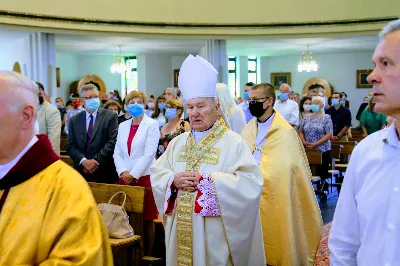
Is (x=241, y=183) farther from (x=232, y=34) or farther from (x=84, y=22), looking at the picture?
(x=232, y=34)

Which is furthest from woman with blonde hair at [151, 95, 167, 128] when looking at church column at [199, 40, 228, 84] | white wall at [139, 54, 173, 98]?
white wall at [139, 54, 173, 98]

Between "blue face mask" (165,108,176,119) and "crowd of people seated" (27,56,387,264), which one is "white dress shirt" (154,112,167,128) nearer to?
"crowd of people seated" (27,56,387,264)

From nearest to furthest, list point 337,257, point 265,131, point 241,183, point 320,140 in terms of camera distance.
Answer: point 337,257, point 241,183, point 265,131, point 320,140

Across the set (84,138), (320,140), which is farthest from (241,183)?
(320,140)

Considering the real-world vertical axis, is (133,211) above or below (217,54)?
below

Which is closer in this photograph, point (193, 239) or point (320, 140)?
point (193, 239)

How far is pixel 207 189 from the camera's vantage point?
3.42 metres

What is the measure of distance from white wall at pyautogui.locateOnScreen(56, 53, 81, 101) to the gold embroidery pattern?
55.1ft

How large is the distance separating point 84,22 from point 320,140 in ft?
22.7

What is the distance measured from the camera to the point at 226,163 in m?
3.57

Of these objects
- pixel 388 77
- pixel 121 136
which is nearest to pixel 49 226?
pixel 388 77

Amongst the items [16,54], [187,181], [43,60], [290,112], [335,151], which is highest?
[16,54]

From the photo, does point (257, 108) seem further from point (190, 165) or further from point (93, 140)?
point (93, 140)

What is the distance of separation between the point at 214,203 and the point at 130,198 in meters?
1.18
